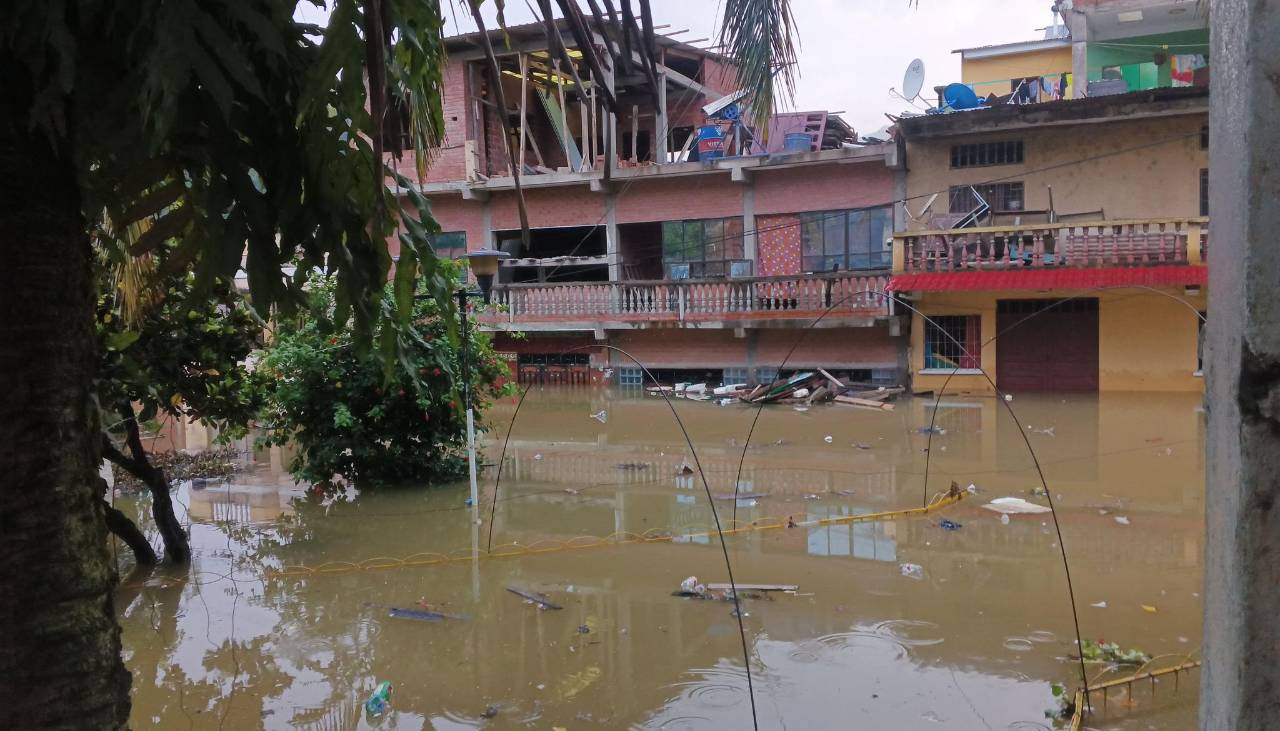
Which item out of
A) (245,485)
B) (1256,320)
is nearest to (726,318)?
(245,485)

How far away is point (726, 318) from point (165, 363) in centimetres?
1406

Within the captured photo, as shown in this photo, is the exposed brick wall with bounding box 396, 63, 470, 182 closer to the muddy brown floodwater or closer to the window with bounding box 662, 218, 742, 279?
the window with bounding box 662, 218, 742, 279

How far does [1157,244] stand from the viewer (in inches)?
619

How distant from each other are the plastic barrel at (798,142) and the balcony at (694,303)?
319 cm

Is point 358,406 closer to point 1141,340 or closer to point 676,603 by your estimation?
point 676,603

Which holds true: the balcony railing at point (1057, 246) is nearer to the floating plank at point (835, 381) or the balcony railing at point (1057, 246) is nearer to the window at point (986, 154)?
the window at point (986, 154)

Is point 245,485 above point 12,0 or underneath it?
underneath

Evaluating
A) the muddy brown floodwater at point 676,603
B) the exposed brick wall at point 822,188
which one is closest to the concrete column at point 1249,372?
the muddy brown floodwater at point 676,603

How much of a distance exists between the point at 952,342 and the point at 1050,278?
2674mm

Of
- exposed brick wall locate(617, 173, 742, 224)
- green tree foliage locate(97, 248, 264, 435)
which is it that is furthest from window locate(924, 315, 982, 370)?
A: green tree foliage locate(97, 248, 264, 435)

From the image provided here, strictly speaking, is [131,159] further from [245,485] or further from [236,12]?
[245,485]

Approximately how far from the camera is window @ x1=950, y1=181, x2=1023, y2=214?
705 inches

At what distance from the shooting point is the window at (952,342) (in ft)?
59.5

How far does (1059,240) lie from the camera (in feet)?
53.5
